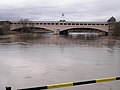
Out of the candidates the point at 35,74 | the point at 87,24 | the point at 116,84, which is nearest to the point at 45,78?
the point at 35,74

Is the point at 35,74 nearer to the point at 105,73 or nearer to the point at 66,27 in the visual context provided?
the point at 105,73

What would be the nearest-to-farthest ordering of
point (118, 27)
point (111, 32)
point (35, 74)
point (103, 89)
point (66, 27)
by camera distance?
1. point (103, 89)
2. point (35, 74)
3. point (118, 27)
4. point (111, 32)
5. point (66, 27)

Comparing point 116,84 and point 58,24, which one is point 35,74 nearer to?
point 116,84

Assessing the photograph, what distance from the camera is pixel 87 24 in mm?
137375

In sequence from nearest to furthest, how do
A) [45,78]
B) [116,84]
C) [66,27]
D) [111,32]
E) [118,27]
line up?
1. [116,84]
2. [45,78]
3. [118,27]
4. [111,32]
5. [66,27]

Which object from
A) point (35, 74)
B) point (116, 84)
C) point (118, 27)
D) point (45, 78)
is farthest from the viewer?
point (118, 27)

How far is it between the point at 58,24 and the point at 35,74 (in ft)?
413

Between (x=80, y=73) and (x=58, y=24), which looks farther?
(x=58, y=24)

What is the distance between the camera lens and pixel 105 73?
51.0 feet

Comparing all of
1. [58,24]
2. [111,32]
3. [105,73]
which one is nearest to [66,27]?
[58,24]

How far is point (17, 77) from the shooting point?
1381 cm

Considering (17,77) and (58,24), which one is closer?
(17,77)

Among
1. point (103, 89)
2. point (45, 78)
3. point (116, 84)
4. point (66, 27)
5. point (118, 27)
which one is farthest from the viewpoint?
point (66, 27)

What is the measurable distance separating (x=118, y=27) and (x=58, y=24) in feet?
125
